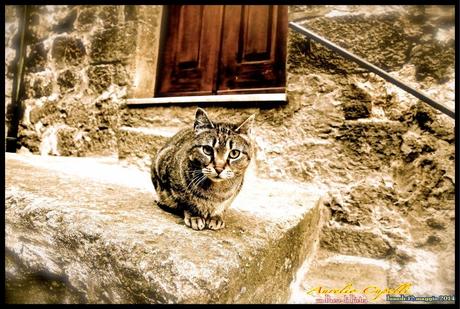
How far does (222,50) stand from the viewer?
272 centimetres

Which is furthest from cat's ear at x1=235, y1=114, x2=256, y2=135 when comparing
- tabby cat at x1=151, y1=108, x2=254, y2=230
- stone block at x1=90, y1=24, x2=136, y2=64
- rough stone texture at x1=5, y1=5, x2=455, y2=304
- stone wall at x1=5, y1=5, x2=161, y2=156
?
stone block at x1=90, y1=24, x2=136, y2=64

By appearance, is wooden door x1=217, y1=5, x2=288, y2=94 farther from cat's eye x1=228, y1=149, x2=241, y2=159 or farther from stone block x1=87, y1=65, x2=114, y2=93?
cat's eye x1=228, y1=149, x2=241, y2=159

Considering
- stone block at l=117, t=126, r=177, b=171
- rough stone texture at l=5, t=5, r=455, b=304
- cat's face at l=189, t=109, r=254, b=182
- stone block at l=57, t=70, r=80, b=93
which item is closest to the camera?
cat's face at l=189, t=109, r=254, b=182

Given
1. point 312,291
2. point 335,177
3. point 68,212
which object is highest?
point 335,177

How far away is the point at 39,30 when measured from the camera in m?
3.50

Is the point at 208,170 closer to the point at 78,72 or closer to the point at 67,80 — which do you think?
the point at 78,72

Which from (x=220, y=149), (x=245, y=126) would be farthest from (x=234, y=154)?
(x=245, y=126)

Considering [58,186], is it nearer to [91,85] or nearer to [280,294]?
[280,294]

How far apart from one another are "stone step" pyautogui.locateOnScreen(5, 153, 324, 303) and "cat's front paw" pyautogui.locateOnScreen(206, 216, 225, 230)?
0.02m

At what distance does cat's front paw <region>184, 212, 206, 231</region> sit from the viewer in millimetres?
1210

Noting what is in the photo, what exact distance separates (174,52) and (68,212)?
2105mm

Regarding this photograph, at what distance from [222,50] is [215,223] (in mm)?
1897

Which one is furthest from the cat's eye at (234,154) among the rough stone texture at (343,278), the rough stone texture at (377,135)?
the rough stone texture at (377,135)
